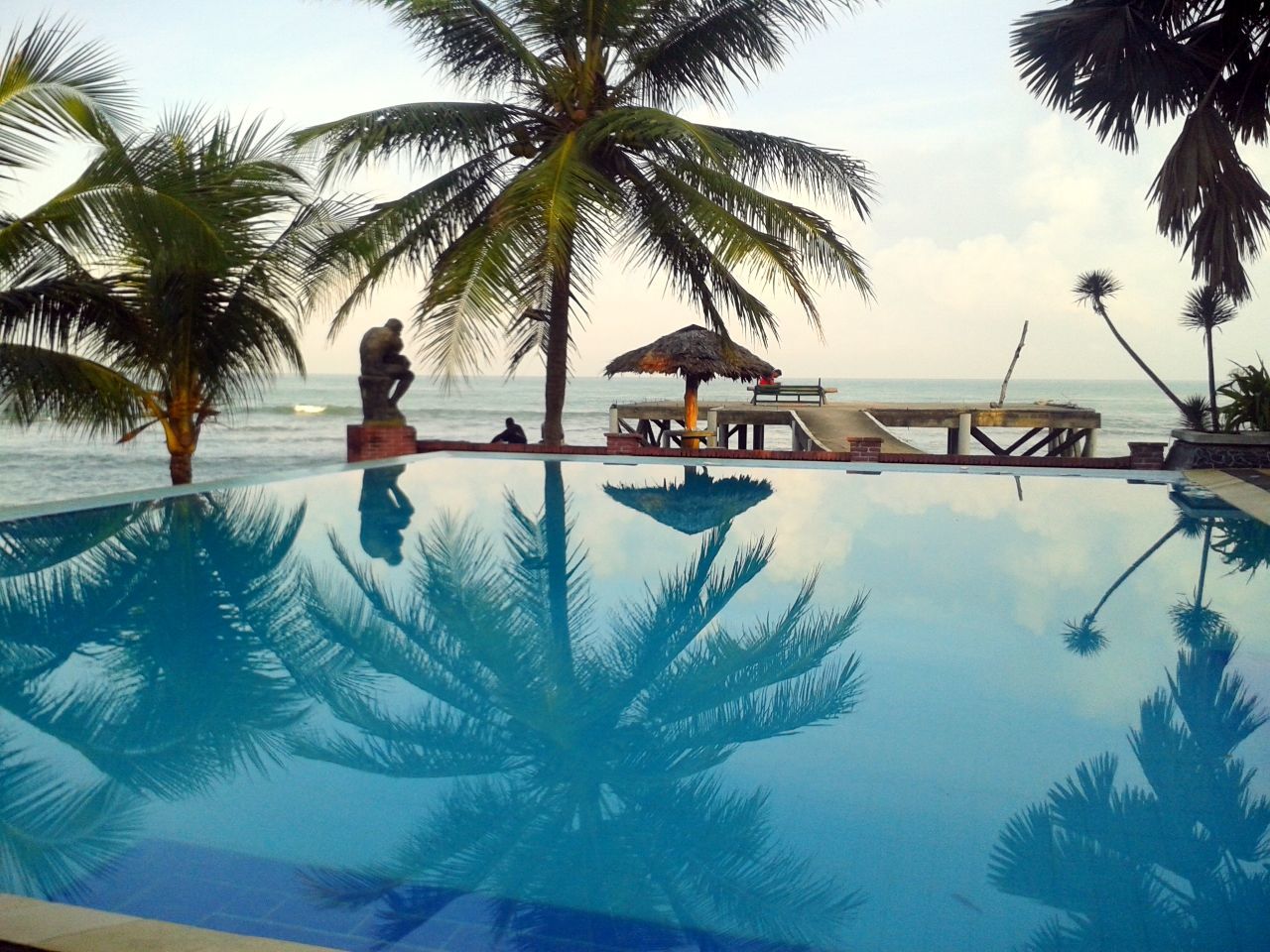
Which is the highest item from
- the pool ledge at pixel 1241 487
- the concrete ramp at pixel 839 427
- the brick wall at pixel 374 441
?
the concrete ramp at pixel 839 427

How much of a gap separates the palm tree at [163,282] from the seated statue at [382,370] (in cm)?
95

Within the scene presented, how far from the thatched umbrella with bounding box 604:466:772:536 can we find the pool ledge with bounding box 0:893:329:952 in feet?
17.8

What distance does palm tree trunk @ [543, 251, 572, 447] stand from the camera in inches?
475

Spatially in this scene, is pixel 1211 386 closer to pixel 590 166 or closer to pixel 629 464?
pixel 629 464

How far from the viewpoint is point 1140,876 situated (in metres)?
2.50

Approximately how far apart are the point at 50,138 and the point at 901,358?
34985 millimetres

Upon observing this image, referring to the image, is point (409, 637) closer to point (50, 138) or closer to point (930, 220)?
point (50, 138)

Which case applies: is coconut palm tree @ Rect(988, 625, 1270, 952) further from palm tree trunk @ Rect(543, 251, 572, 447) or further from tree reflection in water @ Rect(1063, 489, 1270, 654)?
palm tree trunk @ Rect(543, 251, 572, 447)

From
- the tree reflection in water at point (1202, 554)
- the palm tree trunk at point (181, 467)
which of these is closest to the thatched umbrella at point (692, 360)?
the palm tree trunk at point (181, 467)

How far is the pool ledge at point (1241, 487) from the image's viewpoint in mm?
7786

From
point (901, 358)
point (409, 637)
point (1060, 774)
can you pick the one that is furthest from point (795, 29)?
point (901, 358)

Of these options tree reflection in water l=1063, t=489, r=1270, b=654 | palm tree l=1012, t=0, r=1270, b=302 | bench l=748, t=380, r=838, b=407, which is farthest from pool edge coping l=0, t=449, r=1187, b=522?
bench l=748, t=380, r=838, b=407

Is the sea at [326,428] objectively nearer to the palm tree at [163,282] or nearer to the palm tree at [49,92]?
the palm tree at [163,282]

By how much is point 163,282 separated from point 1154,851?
9094 millimetres
